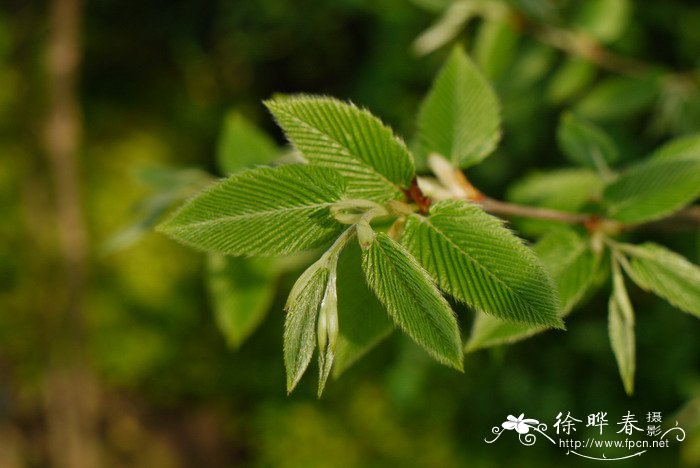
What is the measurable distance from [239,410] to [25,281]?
139 cm

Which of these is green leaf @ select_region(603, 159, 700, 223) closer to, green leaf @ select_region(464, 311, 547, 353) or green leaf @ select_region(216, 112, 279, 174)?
green leaf @ select_region(464, 311, 547, 353)

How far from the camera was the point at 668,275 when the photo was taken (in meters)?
0.66

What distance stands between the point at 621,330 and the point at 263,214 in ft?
1.41

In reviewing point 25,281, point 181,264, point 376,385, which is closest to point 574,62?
point 376,385

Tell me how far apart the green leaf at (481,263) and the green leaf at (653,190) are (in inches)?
10.2

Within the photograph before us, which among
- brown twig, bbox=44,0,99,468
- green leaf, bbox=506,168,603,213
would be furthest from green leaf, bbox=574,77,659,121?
brown twig, bbox=44,0,99,468

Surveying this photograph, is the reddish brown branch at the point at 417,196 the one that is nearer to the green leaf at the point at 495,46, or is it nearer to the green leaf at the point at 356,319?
the green leaf at the point at 356,319

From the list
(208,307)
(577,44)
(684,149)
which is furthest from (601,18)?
(208,307)

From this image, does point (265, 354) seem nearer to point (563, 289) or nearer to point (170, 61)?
point (170, 61)

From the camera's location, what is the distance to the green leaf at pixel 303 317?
0.48 m

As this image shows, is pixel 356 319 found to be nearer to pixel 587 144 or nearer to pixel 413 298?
pixel 413 298

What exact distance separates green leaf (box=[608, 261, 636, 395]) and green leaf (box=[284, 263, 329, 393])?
0.35 m

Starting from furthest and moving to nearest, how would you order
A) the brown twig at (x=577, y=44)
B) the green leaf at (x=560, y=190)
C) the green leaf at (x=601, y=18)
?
1. the brown twig at (x=577, y=44)
2. the green leaf at (x=601, y=18)
3. the green leaf at (x=560, y=190)

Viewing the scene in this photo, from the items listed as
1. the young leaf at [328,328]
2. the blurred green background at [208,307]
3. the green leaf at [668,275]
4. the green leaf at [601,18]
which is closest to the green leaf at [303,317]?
the young leaf at [328,328]
